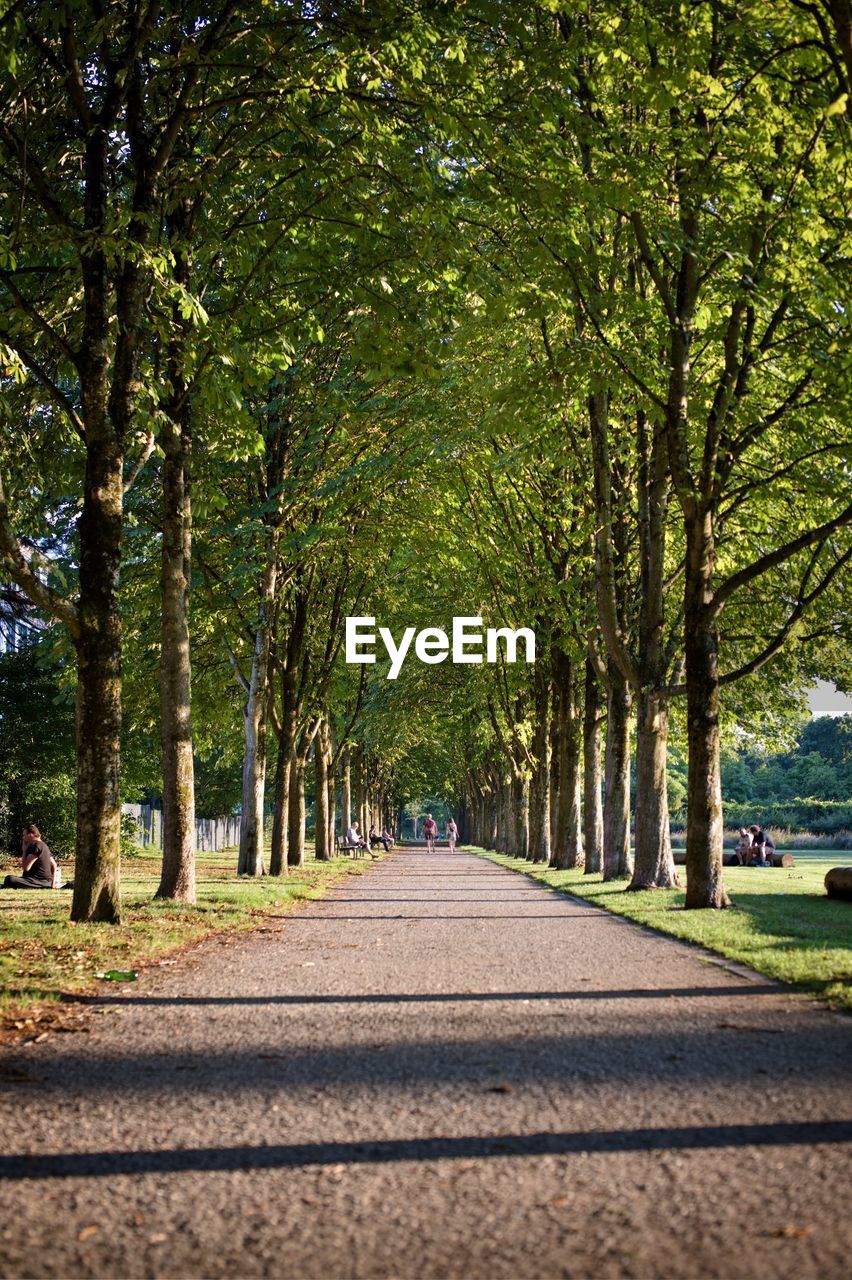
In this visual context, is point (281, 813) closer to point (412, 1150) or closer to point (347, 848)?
point (347, 848)

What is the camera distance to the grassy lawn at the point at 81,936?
7230mm

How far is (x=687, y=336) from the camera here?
15.2 metres

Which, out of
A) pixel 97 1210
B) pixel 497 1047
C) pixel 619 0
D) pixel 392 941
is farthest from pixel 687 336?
pixel 97 1210

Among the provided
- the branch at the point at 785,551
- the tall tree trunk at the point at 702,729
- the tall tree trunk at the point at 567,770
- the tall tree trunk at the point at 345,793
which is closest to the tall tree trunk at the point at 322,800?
the tall tree trunk at the point at 345,793

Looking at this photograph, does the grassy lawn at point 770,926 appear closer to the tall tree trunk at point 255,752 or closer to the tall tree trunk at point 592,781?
the tall tree trunk at point 592,781

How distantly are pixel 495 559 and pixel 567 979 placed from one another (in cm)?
1903

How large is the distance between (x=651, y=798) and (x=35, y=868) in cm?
966

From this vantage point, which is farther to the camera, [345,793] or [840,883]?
[345,793]

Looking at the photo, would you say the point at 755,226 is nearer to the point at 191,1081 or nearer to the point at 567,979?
the point at 567,979

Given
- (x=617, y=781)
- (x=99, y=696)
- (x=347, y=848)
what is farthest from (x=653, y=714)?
(x=347, y=848)

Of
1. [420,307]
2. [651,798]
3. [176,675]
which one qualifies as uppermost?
[420,307]

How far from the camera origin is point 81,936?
1006 cm

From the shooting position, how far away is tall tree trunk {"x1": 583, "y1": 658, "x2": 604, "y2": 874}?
83.6 ft

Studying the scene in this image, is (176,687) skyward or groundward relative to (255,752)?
skyward
